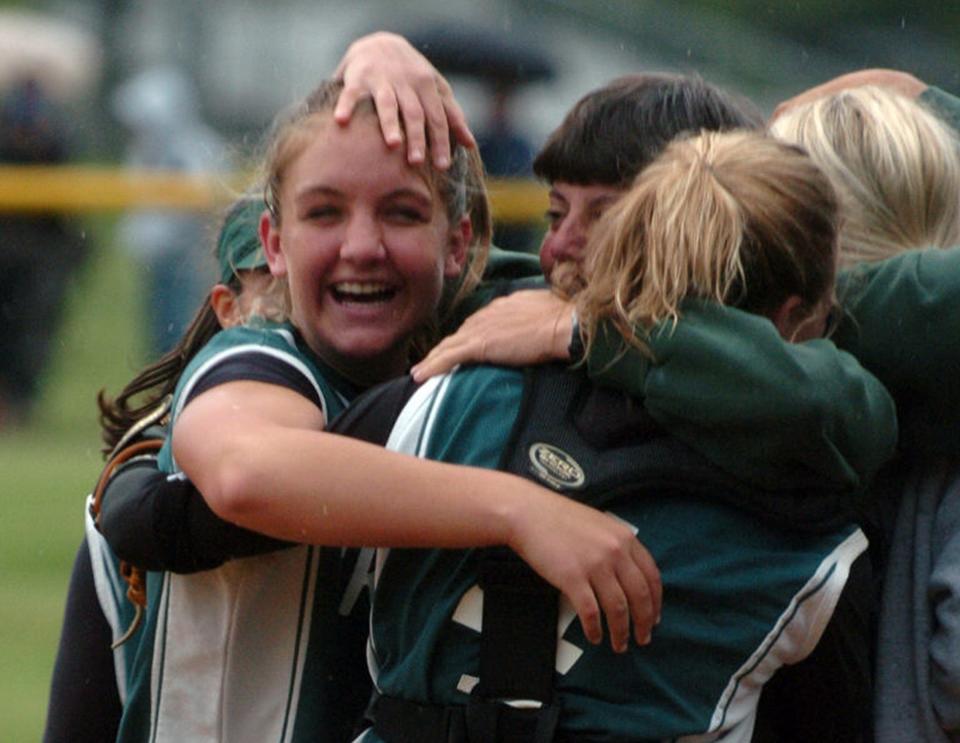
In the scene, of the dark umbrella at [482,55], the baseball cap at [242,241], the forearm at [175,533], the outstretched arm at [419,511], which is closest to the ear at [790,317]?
the outstretched arm at [419,511]

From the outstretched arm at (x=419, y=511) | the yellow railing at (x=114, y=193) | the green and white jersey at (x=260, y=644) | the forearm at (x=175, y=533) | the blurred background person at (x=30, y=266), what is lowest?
the blurred background person at (x=30, y=266)

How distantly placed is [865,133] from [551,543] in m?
0.75

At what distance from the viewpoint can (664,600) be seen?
246cm

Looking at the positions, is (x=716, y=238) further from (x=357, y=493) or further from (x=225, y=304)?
(x=225, y=304)

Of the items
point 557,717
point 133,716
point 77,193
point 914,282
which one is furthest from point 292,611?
point 77,193

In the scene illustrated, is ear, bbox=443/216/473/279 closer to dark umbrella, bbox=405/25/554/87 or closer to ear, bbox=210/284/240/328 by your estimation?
ear, bbox=210/284/240/328

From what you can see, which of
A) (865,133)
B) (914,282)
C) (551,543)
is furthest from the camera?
(865,133)

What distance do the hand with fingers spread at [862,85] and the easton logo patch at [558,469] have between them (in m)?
0.75

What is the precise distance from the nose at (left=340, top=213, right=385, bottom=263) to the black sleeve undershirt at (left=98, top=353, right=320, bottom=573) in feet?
0.60

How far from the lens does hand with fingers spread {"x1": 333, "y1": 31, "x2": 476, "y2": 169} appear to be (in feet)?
9.10

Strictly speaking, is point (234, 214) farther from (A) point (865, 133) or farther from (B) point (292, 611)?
(A) point (865, 133)

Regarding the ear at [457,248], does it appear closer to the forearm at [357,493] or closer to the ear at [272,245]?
the ear at [272,245]

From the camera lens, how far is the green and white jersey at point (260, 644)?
9.08ft

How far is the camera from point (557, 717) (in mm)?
2434
